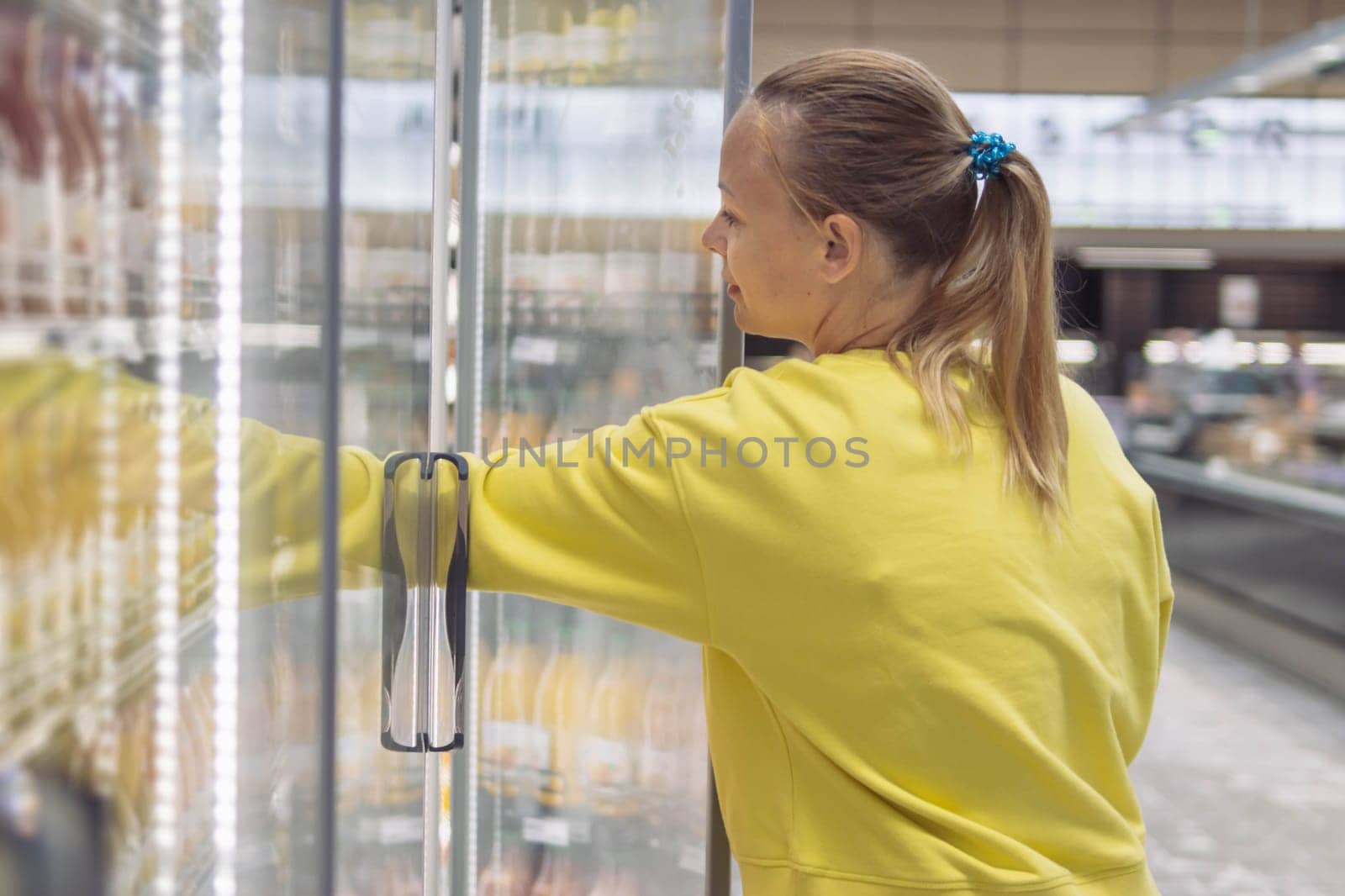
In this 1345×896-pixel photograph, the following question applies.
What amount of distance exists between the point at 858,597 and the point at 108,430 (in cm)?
50

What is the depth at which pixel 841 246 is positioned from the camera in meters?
0.91

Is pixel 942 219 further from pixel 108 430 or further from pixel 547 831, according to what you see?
pixel 547 831

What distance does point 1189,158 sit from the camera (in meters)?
8.16

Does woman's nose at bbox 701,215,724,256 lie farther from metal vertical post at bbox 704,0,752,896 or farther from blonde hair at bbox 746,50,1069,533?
metal vertical post at bbox 704,0,752,896

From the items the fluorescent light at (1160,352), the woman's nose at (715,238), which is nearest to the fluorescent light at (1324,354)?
the fluorescent light at (1160,352)

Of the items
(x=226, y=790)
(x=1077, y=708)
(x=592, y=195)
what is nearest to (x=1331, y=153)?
(x=592, y=195)

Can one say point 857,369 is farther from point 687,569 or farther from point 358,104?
point 358,104

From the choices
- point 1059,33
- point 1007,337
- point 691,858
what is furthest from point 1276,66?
point 1007,337

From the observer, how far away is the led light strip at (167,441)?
0.51 metres

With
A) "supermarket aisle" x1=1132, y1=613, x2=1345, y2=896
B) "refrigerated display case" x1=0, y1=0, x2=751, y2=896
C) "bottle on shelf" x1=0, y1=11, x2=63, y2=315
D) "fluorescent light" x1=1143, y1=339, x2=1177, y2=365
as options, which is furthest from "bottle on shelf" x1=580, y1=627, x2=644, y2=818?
"fluorescent light" x1=1143, y1=339, x2=1177, y2=365

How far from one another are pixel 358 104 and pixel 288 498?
331mm

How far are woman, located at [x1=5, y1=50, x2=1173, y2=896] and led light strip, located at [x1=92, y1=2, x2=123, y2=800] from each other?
30cm

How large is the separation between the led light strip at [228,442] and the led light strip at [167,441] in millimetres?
39

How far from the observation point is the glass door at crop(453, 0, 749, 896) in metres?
1.48
